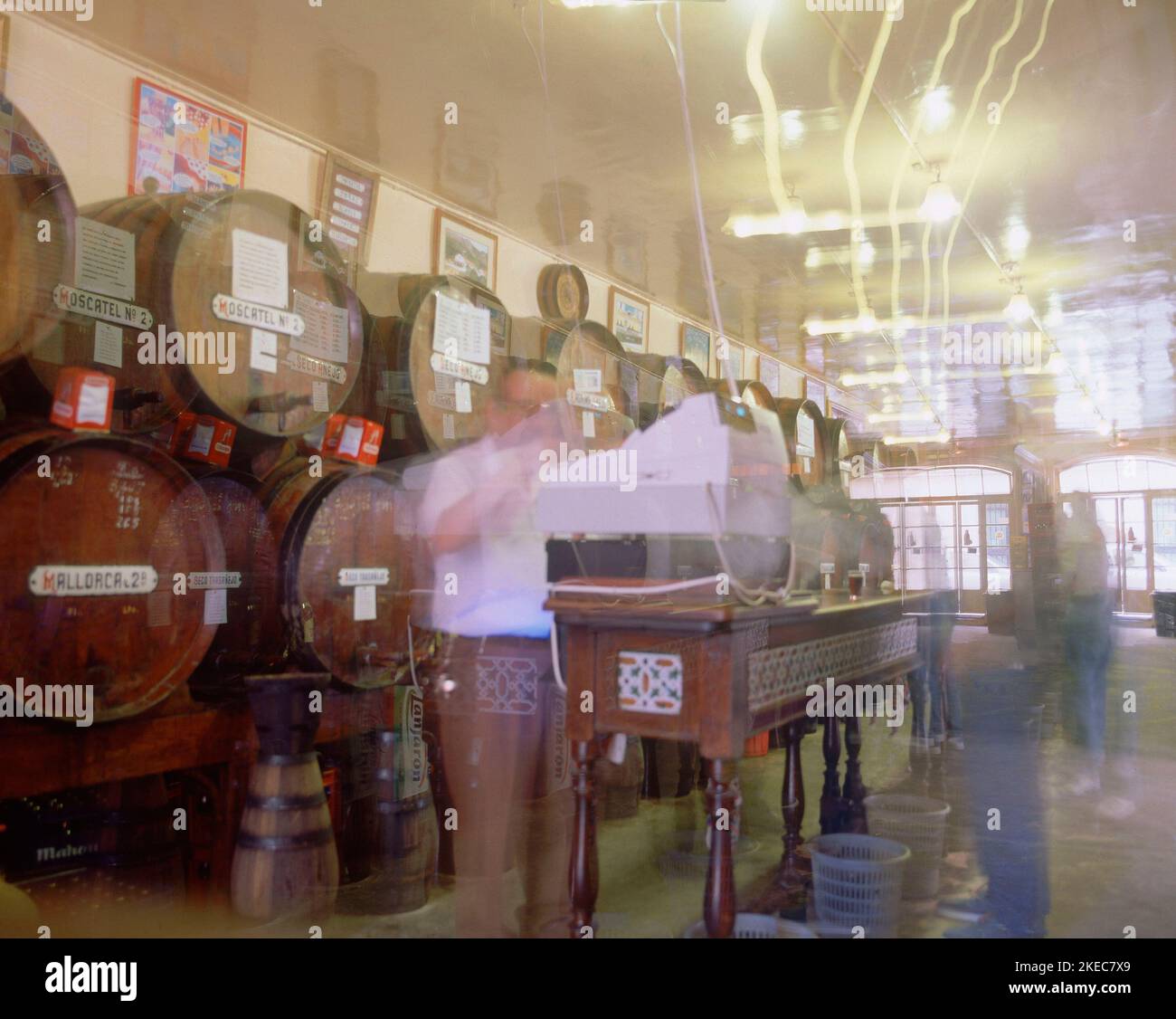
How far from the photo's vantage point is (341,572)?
9.73 feet

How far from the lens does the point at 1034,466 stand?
17688mm

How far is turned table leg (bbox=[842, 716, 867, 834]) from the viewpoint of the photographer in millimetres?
→ 3588

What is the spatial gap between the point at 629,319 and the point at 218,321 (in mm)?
4380

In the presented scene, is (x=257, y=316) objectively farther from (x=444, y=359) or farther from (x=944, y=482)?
(x=944, y=482)

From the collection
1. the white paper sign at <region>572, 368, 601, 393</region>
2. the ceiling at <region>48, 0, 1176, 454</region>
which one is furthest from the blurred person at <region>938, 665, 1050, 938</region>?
the ceiling at <region>48, 0, 1176, 454</region>

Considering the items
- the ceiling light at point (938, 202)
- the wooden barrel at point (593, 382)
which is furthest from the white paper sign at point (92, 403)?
the ceiling light at point (938, 202)

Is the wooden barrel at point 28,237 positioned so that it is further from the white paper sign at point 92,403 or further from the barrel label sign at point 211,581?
the barrel label sign at point 211,581

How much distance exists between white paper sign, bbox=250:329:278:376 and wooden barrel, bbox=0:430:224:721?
0.52 meters

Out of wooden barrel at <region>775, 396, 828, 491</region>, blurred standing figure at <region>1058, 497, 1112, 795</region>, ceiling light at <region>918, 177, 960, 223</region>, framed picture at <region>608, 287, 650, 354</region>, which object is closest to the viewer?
ceiling light at <region>918, 177, 960, 223</region>

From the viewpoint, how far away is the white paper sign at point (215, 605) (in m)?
2.58

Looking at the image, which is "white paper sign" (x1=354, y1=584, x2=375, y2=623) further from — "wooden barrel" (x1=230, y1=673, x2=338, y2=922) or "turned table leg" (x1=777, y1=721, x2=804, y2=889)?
"turned table leg" (x1=777, y1=721, x2=804, y2=889)

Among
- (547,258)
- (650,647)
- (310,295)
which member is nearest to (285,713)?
(650,647)

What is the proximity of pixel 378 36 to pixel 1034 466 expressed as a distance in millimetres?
17193
